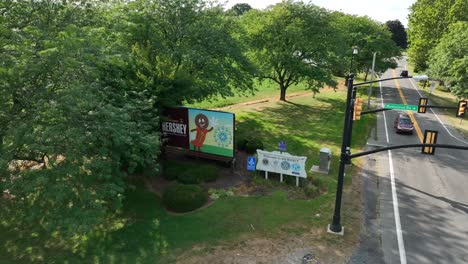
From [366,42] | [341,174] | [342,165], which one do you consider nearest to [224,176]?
[341,174]

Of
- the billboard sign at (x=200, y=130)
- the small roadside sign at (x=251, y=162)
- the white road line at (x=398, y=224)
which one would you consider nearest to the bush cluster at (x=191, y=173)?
the billboard sign at (x=200, y=130)

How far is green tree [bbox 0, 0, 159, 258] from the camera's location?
11.2 m

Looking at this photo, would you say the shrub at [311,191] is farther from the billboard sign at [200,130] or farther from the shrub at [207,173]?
the shrub at [207,173]

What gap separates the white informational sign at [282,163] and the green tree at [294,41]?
18264 millimetres

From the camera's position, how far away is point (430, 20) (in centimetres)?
6900

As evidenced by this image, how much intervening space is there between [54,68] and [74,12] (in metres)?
4.68

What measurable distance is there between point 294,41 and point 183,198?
2474 centimetres

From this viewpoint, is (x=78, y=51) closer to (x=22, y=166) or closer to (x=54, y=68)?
(x=54, y=68)

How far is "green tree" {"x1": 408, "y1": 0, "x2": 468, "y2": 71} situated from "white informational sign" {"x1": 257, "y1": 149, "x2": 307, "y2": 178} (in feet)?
199

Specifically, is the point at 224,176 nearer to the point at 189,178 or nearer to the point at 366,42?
the point at 189,178

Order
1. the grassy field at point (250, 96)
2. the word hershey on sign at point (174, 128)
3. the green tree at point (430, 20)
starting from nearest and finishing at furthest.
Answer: the word hershey on sign at point (174, 128) < the grassy field at point (250, 96) < the green tree at point (430, 20)

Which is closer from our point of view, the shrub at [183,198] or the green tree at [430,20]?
the shrub at [183,198]

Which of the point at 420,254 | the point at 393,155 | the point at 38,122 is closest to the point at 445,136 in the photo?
the point at 393,155

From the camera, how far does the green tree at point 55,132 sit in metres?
11.2
